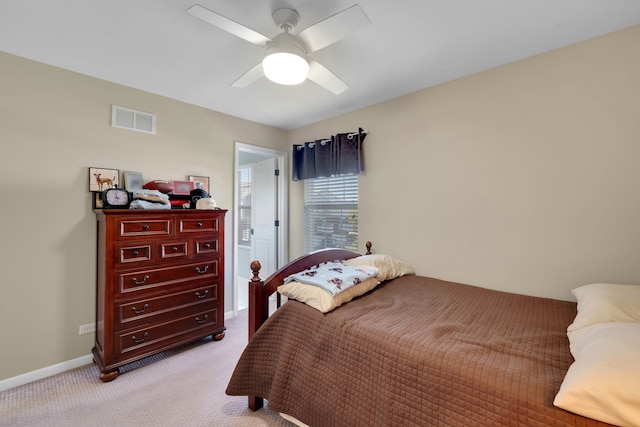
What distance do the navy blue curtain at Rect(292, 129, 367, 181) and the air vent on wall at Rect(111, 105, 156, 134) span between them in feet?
5.55

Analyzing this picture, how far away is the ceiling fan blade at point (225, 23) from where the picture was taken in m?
1.25

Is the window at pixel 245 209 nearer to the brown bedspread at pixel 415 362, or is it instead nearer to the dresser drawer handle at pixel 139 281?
the dresser drawer handle at pixel 139 281

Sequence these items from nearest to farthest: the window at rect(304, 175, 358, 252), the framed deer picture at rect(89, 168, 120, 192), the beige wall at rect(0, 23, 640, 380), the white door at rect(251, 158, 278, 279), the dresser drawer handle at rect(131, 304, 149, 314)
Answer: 1. the beige wall at rect(0, 23, 640, 380)
2. the dresser drawer handle at rect(131, 304, 149, 314)
3. the framed deer picture at rect(89, 168, 120, 192)
4. the window at rect(304, 175, 358, 252)
5. the white door at rect(251, 158, 278, 279)

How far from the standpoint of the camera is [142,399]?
187 centimetres

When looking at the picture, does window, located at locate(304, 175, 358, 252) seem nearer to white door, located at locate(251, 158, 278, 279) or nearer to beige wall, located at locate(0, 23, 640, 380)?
white door, located at locate(251, 158, 278, 279)

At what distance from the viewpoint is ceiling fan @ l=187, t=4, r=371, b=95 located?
1342 millimetres

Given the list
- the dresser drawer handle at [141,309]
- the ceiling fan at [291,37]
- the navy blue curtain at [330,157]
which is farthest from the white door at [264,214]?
the ceiling fan at [291,37]

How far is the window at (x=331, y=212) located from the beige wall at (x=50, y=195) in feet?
6.40

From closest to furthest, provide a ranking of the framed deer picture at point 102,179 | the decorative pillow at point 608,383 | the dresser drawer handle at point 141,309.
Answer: the decorative pillow at point 608,383
the dresser drawer handle at point 141,309
the framed deer picture at point 102,179

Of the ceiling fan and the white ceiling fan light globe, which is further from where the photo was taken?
the white ceiling fan light globe

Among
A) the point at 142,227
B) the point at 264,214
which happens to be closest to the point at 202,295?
the point at 142,227

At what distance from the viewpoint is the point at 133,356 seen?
218 cm

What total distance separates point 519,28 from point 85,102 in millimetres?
3385

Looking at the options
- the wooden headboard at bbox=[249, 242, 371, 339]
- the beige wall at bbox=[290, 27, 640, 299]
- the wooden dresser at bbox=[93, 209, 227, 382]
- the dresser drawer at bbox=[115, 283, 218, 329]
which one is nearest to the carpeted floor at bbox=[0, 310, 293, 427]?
the wooden dresser at bbox=[93, 209, 227, 382]
